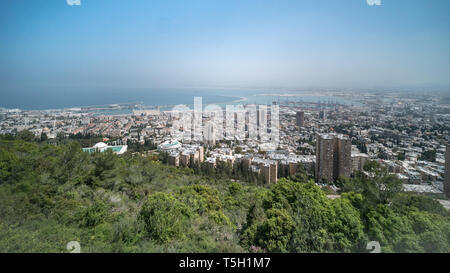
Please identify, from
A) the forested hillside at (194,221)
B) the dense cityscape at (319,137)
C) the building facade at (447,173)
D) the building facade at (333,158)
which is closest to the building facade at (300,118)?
the dense cityscape at (319,137)

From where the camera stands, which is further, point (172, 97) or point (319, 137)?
point (172, 97)

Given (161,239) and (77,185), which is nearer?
(161,239)

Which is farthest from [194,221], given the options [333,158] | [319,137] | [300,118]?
[300,118]

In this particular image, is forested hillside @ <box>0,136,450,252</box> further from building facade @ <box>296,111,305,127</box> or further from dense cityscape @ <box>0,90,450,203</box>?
building facade @ <box>296,111,305,127</box>

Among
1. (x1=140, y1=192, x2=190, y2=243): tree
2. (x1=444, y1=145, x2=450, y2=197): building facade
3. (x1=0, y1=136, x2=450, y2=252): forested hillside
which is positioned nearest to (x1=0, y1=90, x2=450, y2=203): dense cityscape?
(x1=444, y1=145, x2=450, y2=197): building facade

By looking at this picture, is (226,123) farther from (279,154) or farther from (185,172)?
(185,172)

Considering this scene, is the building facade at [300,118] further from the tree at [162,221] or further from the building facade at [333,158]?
the tree at [162,221]

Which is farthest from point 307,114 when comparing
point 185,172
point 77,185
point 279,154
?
point 77,185

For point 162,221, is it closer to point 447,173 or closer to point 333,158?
point 447,173
